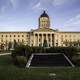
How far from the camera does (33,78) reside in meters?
12.6

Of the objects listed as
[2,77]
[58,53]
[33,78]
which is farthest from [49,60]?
[2,77]

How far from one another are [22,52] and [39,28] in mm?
97676

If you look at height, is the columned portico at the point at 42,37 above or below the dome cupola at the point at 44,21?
below

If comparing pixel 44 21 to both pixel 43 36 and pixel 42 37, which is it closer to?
pixel 43 36

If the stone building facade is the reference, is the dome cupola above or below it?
above

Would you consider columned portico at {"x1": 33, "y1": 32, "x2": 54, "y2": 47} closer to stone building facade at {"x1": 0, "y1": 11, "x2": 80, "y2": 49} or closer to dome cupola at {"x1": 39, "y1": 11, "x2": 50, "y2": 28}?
stone building facade at {"x1": 0, "y1": 11, "x2": 80, "y2": 49}

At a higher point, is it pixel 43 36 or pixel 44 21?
pixel 44 21

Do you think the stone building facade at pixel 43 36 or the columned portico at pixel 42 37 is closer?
the stone building facade at pixel 43 36

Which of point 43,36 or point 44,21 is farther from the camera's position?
point 43,36

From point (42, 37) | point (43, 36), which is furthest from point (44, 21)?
point (42, 37)

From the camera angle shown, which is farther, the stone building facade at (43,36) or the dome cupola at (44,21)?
the dome cupola at (44,21)

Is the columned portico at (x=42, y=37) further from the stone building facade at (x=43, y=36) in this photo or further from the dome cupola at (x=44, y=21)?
the dome cupola at (x=44, y=21)

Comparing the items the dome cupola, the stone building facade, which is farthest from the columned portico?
the dome cupola

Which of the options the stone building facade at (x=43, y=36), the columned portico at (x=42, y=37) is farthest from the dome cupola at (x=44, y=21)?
the columned portico at (x=42, y=37)
